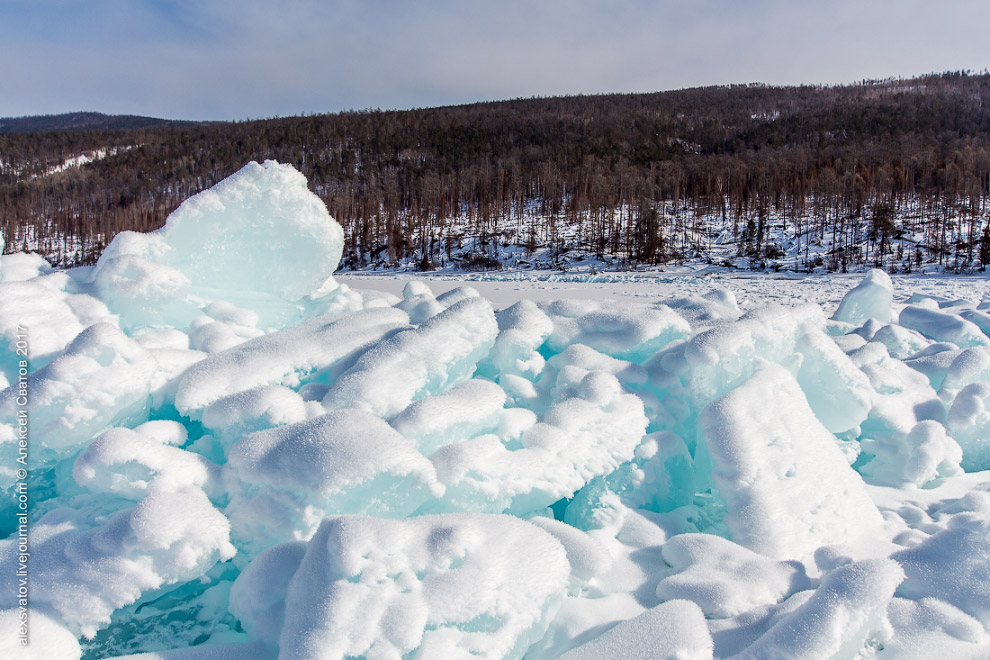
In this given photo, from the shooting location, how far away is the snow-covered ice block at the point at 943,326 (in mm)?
4629

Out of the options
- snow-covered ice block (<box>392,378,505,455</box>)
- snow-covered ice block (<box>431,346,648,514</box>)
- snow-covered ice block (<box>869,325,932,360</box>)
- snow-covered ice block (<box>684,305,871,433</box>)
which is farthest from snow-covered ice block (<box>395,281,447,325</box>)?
snow-covered ice block (<box>869,325,932,360</box>)

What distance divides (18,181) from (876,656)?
42.4 meters

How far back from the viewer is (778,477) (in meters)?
2.38

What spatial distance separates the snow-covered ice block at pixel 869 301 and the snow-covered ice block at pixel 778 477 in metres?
3.40

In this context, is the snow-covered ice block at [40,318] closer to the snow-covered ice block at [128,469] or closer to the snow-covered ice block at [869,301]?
the snow-covered ice block at [128,469]

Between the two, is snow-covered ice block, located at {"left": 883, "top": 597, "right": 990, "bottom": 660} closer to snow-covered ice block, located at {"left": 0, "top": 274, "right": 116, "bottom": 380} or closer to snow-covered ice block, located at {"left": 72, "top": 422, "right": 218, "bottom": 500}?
snow-covered ice block, located at {"left": 72, "top": 422, "right": 218, "bottom": 500}

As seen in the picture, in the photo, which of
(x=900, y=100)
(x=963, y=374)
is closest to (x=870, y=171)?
(x=900, y=100)

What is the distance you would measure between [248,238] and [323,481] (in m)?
2.61

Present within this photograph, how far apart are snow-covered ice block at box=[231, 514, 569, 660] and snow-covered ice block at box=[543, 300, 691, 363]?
65.2 inches

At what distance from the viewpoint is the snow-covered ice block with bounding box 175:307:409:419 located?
8.32ft

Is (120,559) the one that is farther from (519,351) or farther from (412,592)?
(519,351)

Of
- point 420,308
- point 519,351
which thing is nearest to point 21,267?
point 420,308

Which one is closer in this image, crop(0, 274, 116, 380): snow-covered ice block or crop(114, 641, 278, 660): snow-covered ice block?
crop(114, 641, 278, 660): snow-covered ice block

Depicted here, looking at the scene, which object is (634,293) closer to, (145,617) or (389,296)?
(389,296)
